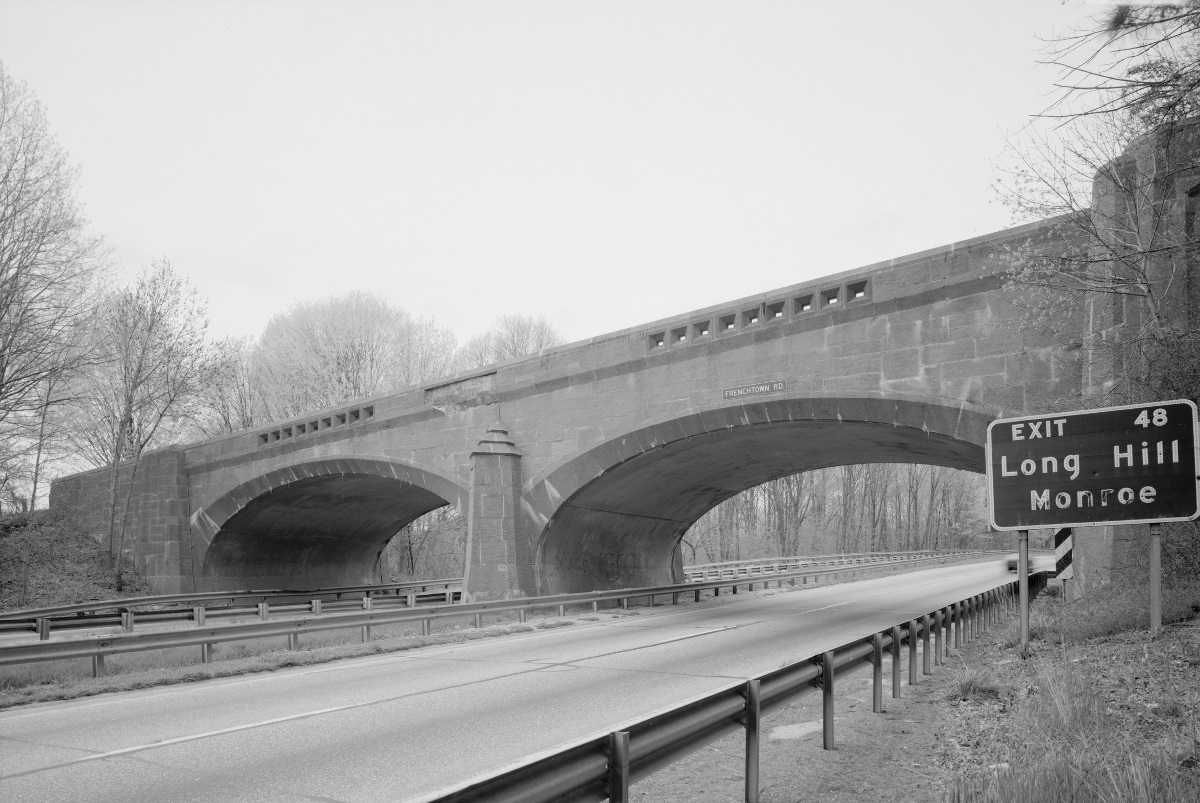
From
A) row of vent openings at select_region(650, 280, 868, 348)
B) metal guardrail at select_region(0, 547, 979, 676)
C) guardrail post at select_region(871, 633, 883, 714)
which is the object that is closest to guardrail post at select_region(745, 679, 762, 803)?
guardrail post at select_region(871, 633, 883, 714)

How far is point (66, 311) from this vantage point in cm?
2691

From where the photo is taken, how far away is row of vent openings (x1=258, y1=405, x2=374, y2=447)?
97.9ft

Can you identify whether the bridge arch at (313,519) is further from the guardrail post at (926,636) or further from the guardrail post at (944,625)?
the guardrail post at (926,636)

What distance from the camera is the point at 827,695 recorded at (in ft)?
23.6

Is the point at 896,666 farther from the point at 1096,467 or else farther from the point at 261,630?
the point at 261,630

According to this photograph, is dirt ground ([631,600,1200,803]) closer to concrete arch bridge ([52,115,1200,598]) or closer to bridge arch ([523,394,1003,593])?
concrete arch bridge ([52,115,1200,598])

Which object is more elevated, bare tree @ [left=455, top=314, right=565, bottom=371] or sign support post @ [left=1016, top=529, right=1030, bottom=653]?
bare tree @ [left=455, top=314, right=565, bottom=371]

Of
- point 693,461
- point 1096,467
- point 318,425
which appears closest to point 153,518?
point 318,425

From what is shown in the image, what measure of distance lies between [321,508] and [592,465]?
17641 mm

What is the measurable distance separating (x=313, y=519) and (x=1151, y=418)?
34.3 metres

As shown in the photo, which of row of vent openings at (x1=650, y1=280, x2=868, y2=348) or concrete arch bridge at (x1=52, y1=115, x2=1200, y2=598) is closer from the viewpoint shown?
concrete arch bridge at (x1=52, y1=115, x2=1200, y2=598)

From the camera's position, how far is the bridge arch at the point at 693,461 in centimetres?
1997

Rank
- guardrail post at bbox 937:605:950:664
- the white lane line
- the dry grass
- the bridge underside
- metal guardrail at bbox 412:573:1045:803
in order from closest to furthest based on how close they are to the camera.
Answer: metal guardrail at bbox 412:573:1045:803
the dry grass
the white lane line
guardrail post at bbox 937:605:950:664
the bridge underside

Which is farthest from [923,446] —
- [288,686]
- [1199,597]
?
[288,686]
